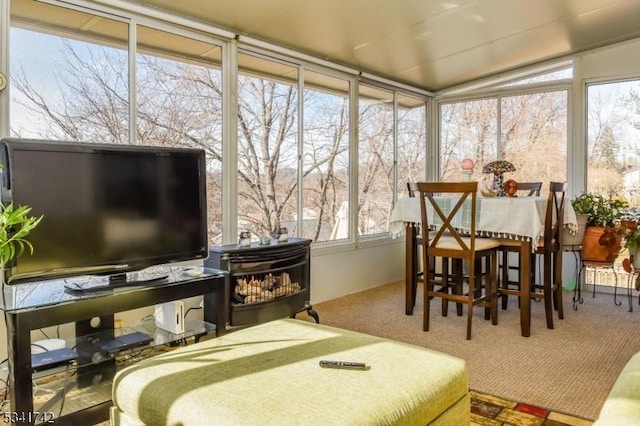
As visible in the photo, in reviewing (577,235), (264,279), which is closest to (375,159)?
(577,235)

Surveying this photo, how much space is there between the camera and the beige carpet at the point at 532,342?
238 cm

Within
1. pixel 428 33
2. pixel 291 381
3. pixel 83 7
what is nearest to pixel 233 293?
pixel 291 381

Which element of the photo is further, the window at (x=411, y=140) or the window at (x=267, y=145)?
the window at (x=411, y=140)

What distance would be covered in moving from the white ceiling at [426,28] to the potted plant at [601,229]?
1.55 meters

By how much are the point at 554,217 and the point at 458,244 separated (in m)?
0.80

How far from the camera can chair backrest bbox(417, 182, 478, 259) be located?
3.22 metres

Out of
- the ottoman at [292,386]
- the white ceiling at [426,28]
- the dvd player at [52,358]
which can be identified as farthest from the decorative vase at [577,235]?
the dvd player at [52,358]

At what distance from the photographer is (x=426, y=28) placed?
3.85 m

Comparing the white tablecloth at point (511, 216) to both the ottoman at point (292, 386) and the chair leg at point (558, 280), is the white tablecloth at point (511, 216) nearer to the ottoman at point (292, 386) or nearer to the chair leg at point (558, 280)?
the chair leg at point (558, 280)

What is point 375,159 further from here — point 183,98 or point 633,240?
point 633,240

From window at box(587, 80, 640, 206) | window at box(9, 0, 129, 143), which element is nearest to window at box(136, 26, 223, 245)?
window at box(9, 0, 129, 143)

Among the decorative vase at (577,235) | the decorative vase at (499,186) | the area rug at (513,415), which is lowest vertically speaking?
the area rug at (513,415)

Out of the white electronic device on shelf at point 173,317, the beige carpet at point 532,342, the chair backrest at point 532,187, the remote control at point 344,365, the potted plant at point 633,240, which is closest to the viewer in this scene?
the remote control at point 344,365

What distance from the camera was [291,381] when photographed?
143cm
